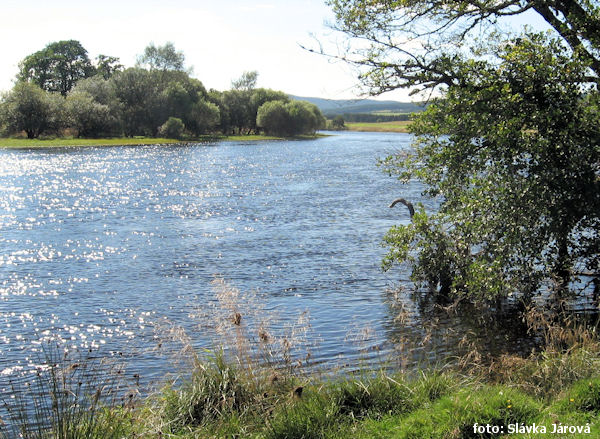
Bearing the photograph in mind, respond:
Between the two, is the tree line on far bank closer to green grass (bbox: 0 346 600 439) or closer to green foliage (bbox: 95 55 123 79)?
green foliage (bbox: 95 55 123 79)

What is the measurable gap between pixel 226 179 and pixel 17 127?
5362 cm

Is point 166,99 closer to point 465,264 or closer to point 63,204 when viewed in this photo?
point 63,204

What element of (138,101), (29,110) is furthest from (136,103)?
(29,110)

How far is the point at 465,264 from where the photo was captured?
1487cm

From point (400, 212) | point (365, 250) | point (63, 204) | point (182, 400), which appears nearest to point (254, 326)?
point (182, 400)

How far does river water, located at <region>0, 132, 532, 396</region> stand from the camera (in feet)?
42.9

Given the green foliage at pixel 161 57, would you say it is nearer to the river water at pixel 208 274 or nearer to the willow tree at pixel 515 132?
the river water at pixel 208 274

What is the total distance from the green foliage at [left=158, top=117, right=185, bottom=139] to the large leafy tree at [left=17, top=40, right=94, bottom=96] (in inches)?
1192

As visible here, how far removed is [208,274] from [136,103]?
89.5 meters

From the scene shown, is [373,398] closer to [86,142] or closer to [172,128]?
[86,142]

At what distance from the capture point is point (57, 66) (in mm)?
124688

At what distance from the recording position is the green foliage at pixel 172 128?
336 ft

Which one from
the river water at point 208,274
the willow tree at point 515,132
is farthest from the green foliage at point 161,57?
the willow tree at point 515,132

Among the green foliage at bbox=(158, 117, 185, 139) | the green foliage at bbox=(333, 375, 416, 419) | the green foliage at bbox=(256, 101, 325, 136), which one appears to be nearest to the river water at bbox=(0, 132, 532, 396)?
the green foliage at bbox=(333, 375, 416, 419)
